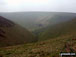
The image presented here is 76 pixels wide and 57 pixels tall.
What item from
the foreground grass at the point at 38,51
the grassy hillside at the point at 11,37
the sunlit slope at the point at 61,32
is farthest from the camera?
the sunlit slope at the point at 61,32

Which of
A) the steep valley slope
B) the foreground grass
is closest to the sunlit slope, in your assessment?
the steep valley slope

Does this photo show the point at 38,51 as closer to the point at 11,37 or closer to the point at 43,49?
the point at 43,49

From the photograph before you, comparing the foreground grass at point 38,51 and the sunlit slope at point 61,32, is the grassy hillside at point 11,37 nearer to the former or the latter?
the sunlit slope at point 61,32

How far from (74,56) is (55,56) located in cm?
215

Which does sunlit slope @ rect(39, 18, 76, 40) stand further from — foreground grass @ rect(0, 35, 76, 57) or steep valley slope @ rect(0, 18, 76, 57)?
foreground grass @ rect(0, 35, 76, 57)

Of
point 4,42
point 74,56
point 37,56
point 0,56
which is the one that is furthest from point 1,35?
point 74,56

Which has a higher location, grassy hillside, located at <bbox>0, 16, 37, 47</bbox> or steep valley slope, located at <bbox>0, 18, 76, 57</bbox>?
steep valley slope, located at <bbox>0, 18, 76, 57</bbox>

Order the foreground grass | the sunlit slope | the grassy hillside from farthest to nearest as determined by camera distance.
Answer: the sunlit slope → the grassy hillside → the foreground grass

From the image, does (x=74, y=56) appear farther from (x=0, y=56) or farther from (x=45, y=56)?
(x=0, y=56)

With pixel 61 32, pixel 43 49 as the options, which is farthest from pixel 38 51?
pixel 61 32

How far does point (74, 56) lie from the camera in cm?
1048

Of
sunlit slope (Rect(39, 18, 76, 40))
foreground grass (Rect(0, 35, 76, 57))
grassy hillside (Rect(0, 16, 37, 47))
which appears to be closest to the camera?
foreground grass (Rect(0, 35, 76, 57))

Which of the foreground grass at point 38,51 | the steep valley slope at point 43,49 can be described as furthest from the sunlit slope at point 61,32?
the foreground grass at point 38,51

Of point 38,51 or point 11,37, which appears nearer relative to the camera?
point 38,51
